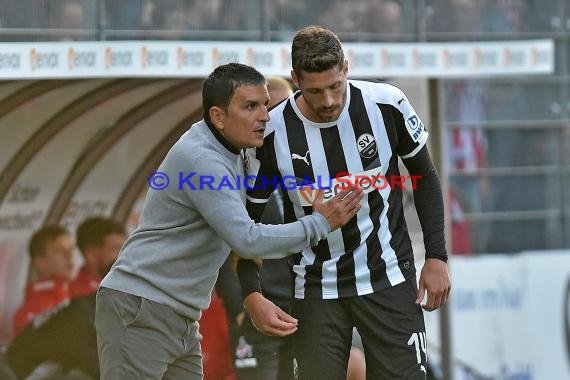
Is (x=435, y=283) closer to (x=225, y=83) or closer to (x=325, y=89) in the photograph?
(x=325, y=89)

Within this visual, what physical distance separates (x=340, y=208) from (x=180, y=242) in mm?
647

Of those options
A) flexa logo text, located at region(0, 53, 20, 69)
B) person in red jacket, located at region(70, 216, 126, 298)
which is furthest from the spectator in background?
person in red jacket, located at region(70, 216, 126, 298)

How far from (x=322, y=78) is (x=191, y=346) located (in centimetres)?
123

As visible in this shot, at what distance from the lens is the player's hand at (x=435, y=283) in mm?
5164

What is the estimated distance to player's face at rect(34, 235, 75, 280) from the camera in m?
8.83

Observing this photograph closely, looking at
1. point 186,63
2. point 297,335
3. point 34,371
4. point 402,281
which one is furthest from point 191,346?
point 34,371

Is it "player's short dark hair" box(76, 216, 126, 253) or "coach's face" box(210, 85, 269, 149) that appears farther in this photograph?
"player's short dark hair" box(76, 216, 126, 253)

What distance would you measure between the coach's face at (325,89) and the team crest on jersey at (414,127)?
30 centimetres

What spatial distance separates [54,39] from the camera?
25.0ft

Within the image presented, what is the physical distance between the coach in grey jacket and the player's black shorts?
191 mm

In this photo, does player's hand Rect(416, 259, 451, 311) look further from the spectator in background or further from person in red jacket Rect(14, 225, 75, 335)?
person in red jacket Rect(14, 225, 75, 335)

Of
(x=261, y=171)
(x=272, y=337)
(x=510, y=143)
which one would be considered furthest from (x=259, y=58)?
(x=510, y=143)

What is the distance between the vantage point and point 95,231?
883cm

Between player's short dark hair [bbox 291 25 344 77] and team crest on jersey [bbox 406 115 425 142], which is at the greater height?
player's short dark hair [bbox 291 25 344 77]
